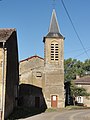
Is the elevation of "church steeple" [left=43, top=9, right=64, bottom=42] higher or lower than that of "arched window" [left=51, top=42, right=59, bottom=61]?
higher

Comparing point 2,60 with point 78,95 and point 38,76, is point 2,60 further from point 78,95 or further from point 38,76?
point 78,95

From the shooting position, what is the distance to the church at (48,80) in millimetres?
41625

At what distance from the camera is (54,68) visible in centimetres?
4244

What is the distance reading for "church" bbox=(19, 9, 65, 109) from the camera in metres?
41.6

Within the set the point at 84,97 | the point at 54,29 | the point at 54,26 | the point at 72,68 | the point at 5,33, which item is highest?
the point at 54,26

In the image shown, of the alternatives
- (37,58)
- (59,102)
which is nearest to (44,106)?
(59,102)

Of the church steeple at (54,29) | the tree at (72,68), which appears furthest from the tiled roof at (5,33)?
the tree at (72,68)

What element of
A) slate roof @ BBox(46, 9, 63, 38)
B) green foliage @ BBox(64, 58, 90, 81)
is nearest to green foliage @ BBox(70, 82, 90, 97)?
slate roof @ BBox(46, 9, 63, 38)

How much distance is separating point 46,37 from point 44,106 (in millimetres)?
10721

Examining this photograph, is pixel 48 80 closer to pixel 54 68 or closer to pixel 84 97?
pixel 54 68

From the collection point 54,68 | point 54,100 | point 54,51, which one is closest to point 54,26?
point 54,51

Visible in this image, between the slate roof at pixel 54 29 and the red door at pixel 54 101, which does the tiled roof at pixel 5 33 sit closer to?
the slate roof at pixel 54 29

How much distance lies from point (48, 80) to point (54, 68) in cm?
211

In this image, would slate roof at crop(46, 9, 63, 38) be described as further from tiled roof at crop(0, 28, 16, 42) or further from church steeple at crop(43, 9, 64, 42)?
tiled roof at crop(0, 28, 16, 42)
